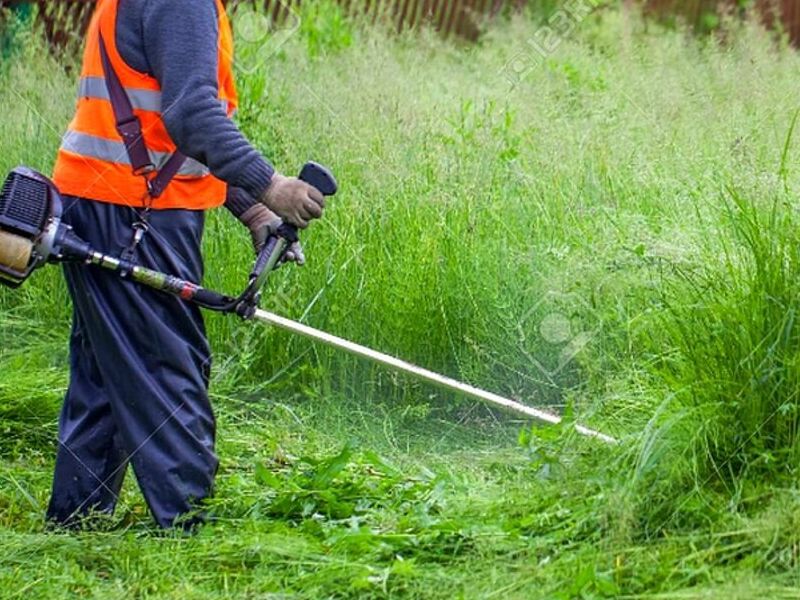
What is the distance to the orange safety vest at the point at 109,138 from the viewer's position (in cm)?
425

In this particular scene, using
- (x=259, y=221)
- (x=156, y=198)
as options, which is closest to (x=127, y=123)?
(x=156, y=198)

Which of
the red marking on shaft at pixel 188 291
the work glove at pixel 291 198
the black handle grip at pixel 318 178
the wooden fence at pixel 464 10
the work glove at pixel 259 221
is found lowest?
the wooden fence at pixel 464 10

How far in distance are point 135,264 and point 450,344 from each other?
193 cm

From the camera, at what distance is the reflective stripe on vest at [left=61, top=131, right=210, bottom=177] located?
4.25 meters

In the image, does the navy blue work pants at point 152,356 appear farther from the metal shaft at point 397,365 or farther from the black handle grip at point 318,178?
the black handle grip at point 318,178

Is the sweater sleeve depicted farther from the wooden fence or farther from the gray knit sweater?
the wooden fence

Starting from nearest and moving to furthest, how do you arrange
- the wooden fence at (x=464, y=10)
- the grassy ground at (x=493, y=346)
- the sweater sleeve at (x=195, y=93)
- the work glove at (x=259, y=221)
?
the grassy ground at (x=493, y=346), the sweater sleeve at (x=195, y=93), the work glove at (x=259, y=221), the wooden fence at (x=464, y=10)

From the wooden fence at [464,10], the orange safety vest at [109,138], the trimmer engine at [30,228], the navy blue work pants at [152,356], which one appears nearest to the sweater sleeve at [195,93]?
the orange safety vest at [109,138]

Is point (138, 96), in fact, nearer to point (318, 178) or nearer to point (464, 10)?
point (318, 178)

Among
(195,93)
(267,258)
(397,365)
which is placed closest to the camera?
(195,93)

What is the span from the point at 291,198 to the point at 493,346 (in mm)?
1830

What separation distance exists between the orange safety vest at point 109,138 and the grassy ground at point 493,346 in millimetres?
943

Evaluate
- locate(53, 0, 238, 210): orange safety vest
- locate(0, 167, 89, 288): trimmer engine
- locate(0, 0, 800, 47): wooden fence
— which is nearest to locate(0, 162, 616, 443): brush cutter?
locate(0, 167, 89, 288): trimmer engine

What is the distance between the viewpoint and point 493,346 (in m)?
5.84
